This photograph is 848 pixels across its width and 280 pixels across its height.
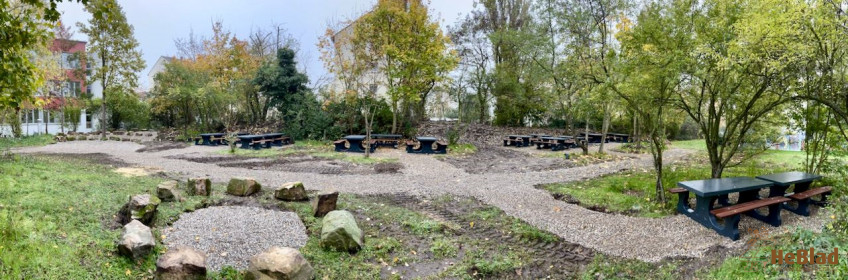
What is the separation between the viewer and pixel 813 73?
4984 mm

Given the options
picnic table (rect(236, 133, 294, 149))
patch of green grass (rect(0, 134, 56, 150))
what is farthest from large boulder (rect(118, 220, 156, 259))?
patch of green grass (rect(0, 134, 56, 150))

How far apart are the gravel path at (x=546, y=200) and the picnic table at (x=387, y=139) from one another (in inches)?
146

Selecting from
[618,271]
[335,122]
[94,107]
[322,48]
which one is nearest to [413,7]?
[322,48]

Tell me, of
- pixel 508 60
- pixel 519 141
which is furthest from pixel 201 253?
pixel 508 60

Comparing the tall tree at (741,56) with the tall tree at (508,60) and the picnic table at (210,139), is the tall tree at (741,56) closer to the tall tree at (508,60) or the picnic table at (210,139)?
the tall tree at (508,60)

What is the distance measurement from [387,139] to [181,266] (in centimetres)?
1276

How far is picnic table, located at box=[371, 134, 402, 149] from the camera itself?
620 inches

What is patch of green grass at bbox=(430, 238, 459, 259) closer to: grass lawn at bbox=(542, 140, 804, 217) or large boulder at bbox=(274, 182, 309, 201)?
large boulder at bbox=(274, 182, 309, 201)

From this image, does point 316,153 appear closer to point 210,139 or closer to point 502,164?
point 502,164

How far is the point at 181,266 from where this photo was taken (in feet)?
10.3

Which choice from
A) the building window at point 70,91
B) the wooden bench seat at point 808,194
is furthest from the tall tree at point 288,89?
the wooden bench seat at point 808,194

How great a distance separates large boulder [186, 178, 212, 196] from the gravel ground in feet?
3.07

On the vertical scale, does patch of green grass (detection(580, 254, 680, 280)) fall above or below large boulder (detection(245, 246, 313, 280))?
below

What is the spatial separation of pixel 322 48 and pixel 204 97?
7972mm
